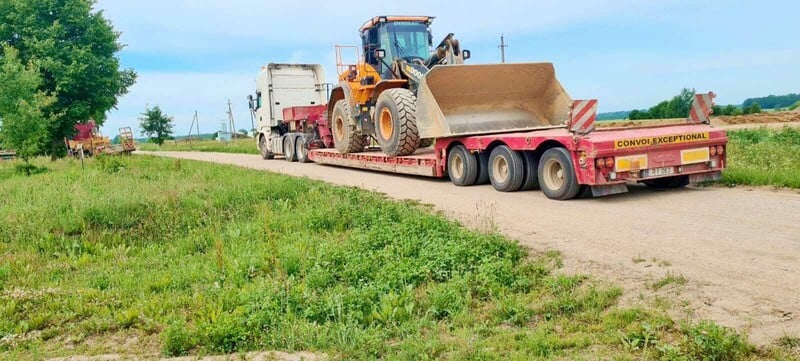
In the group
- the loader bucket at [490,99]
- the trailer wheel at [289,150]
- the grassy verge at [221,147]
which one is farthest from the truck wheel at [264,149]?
the loader bucket at [490,99]

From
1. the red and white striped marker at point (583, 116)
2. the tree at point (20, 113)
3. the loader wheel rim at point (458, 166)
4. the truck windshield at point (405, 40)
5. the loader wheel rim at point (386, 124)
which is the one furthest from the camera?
the tree at point (20, 113)

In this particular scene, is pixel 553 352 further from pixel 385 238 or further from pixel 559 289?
pixel 385 238

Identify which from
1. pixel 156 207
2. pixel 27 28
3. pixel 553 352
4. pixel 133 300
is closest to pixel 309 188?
pixel 156 207

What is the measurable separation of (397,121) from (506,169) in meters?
3.31

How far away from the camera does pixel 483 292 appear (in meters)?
5.16

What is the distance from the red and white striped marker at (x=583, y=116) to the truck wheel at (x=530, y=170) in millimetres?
1207

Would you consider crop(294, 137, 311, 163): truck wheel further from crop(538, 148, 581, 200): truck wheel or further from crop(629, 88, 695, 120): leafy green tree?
crop(629, 88, 695, 120): leafy green tree

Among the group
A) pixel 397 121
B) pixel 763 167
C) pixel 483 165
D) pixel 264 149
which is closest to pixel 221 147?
pixel 264 149

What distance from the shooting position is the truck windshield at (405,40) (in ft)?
47.2

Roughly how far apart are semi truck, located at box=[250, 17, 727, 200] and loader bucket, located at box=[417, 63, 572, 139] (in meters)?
0.02

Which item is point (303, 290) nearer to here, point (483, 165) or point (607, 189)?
point (607, 189)

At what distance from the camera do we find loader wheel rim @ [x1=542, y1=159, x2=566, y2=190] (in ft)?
30.0

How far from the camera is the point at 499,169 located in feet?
34.4

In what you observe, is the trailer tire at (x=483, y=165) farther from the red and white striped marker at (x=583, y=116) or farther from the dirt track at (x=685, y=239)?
the red and white striped marker at (x=583, y=116)
